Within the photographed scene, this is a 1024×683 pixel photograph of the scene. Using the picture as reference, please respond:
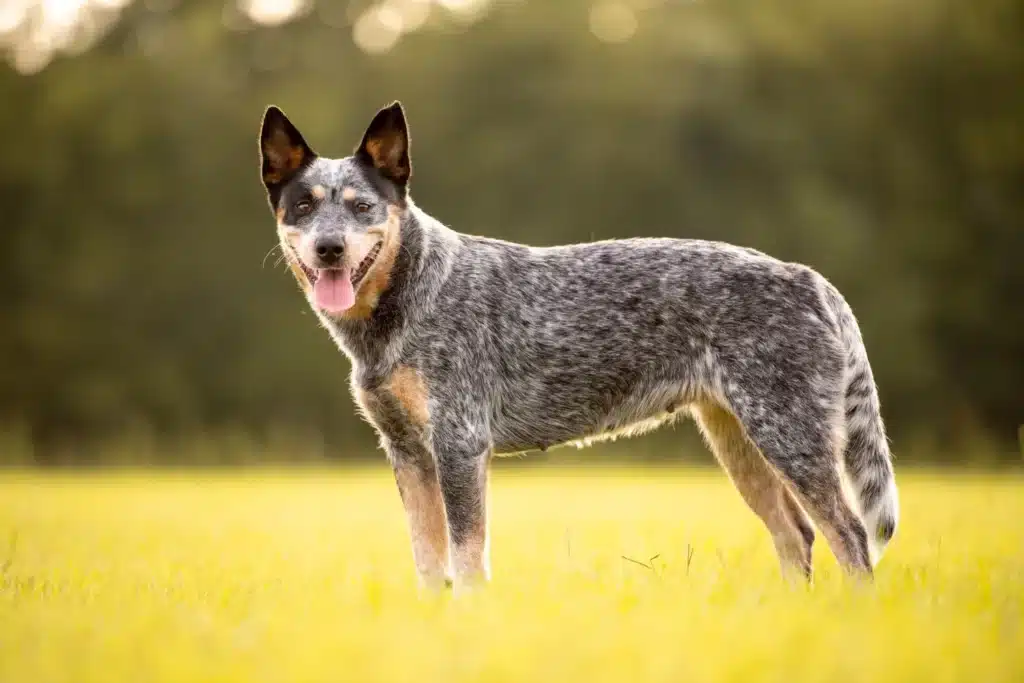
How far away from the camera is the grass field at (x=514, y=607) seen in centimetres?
255

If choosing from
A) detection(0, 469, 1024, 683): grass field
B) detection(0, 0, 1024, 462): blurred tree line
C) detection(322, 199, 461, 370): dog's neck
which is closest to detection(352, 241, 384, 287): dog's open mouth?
detection(322, 199, 461, 370): dog's neck

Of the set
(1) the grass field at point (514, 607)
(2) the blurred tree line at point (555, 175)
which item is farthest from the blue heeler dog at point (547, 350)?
(2) the blurred tree line at point (555, 175)

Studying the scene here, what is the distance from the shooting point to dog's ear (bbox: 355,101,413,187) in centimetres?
450

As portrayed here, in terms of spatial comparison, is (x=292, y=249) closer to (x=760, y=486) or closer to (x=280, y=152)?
(x=280, y=152)

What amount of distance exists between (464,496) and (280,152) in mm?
1677

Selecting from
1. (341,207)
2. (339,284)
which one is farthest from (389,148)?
(339,284)

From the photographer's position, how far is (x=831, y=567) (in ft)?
15.0

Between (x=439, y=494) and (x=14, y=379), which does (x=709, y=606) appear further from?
(x=14, y=379)

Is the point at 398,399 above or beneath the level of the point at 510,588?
above

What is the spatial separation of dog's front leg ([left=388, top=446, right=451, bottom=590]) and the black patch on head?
4.11ft

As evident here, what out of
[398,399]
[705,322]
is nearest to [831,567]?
[705,322]

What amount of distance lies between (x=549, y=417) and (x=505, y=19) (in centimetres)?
1247

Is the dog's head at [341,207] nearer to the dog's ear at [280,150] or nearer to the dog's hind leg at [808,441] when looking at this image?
the dog's ear at [280,150]

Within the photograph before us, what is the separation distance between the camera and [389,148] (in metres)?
4.52
